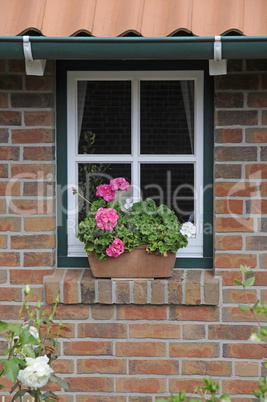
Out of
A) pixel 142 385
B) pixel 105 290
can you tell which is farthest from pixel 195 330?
pixel 105 290

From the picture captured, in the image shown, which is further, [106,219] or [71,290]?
[71,290]

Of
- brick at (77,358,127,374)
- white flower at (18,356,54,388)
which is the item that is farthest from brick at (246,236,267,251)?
white flower at (18,356,54,388)

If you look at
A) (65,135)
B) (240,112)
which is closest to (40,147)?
(65,135)

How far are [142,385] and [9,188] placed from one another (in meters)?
1.34

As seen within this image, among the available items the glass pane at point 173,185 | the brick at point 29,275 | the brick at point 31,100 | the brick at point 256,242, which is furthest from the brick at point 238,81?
the brick at point 29,275

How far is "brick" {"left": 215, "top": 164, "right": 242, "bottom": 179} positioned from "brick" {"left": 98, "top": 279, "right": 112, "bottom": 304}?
86 centimetres

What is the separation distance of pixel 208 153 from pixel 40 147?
3.10 feet

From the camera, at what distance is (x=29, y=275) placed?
3.46m

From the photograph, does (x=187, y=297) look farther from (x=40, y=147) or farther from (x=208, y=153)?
(x=40, y=147)

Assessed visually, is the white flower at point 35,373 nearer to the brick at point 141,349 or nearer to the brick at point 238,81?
the brick at point 141,349

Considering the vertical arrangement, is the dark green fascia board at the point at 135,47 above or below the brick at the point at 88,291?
above

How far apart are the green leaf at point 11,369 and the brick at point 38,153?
4.41 feet

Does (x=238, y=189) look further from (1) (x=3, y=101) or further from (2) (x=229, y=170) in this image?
(1) (x=3, y=101)

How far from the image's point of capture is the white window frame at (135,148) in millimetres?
3469
